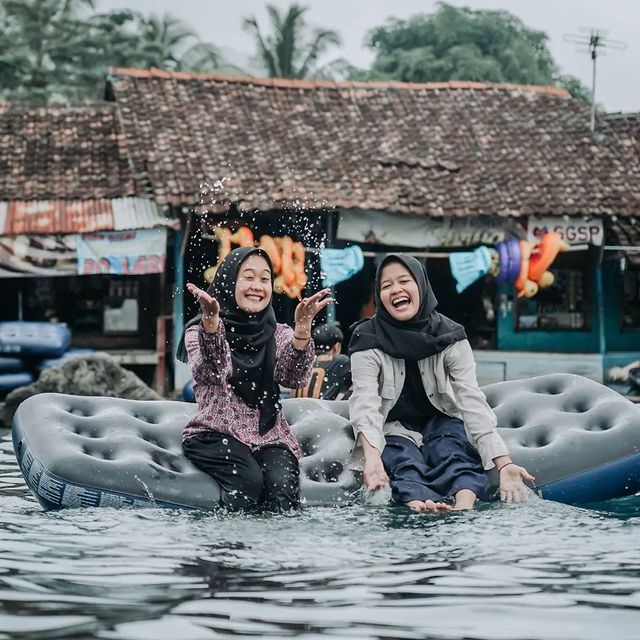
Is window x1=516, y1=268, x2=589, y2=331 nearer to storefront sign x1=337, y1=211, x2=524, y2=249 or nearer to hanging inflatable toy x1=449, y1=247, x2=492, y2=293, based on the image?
storefront sign x1=337, y1=211, x2=524, y2=249

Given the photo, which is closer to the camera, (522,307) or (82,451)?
(82,451)

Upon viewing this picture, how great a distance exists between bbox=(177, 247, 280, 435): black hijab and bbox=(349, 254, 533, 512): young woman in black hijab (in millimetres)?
484

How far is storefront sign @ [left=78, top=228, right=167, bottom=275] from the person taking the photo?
1708cm

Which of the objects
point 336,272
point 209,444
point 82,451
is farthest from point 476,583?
point 336,272

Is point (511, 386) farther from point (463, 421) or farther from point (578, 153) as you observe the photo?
point (578, 153)

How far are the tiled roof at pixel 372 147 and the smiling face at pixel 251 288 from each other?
10.8m

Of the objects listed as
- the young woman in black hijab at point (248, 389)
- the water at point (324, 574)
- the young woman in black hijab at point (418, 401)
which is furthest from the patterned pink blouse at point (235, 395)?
the water at point (324, 574)

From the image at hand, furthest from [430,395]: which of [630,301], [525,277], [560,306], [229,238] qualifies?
[630,301]

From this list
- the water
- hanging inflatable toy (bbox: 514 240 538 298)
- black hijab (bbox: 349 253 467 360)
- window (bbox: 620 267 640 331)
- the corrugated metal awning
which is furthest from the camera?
window (bbox: 620 267 640 331)

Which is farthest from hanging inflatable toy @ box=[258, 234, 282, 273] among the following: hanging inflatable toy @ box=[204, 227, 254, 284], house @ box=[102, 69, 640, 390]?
house @ box=[102, 69, 640, 390]

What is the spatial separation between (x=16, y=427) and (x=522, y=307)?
13847 mm

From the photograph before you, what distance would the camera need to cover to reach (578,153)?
19812mm

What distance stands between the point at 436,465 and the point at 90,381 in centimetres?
855

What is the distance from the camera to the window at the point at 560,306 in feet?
64.3
